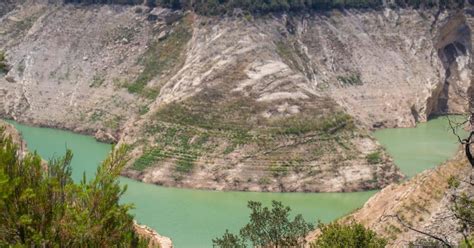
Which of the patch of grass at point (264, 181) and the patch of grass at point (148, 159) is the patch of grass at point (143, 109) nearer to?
the patch of grass at point (148, 159)

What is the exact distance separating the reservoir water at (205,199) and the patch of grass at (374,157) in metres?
2.73

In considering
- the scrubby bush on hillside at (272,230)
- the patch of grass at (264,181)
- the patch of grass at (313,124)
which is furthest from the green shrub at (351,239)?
the patch of grass at (313,124)

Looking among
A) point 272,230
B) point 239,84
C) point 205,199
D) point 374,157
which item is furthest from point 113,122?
point 272,230

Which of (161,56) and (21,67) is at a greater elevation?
(161,56)

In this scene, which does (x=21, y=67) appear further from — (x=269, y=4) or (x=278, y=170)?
(x=278, y=170)

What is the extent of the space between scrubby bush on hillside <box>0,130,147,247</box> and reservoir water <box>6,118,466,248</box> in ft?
67.1

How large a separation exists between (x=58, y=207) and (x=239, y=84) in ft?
143

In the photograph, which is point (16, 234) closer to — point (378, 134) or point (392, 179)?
point (392, 179)

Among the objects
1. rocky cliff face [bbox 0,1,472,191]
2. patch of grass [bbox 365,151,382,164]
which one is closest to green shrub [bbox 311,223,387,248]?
rocky cliff face [bbox 0,1,472,191]

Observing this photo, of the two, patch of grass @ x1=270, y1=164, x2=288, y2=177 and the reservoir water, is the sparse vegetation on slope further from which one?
patch of grass @ x1=270, y1=164, x2=288, y2=177

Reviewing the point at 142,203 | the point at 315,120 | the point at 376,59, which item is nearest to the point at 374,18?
the point at 376,59

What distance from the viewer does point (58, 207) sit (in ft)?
41.4

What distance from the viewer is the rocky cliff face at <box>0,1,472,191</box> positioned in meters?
49.5

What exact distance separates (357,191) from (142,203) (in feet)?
48.9
